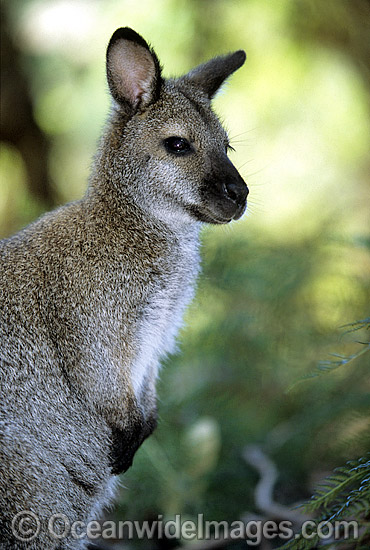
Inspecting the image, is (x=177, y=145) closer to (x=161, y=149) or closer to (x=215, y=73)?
(x=161, y=149)

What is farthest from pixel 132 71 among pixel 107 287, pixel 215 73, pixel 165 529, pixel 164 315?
pixel 165 529

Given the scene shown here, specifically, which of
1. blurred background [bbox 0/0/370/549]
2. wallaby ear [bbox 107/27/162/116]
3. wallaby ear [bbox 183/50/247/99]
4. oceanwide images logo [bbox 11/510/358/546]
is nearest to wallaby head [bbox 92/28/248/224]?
wallaby ear [bbox 107/27/162/116]

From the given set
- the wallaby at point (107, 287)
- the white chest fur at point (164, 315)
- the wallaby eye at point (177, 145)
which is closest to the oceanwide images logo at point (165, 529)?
the wallaby at point (107, 287)

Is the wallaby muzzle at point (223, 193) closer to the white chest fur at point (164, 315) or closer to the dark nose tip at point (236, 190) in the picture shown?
the dark nose tip at point (236, 190)

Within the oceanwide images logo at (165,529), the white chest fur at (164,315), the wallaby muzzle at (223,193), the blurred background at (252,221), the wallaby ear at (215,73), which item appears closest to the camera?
the oceanwide images logo at (165,529)

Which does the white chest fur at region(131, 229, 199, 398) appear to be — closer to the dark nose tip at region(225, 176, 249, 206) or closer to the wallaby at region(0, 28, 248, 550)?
the wallaby at region(0, 28, 248, 550)

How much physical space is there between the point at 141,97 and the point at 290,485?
9.11 feet

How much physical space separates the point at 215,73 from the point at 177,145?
2.06 ft

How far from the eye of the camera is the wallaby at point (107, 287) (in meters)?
3.11

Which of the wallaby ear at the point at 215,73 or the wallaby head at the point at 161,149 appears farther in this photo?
the wallaby ear at the point at 215,73

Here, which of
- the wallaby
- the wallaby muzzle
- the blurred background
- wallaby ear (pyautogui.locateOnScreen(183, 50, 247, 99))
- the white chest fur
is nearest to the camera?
the wallaby

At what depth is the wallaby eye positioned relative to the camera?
331 centimetres

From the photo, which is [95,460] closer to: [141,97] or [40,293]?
[40,293]

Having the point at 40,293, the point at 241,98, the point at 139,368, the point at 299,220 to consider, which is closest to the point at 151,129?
the point at 40,293
